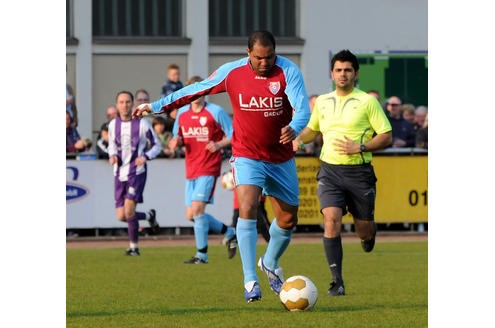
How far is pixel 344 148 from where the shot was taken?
40.4 feet

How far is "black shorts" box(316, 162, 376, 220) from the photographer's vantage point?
12484mm

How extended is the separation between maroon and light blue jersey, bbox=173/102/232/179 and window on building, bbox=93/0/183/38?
16.8 metres

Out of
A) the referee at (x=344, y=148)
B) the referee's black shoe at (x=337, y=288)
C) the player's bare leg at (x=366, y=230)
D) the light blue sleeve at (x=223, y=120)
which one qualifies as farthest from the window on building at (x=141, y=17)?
the referee's black shoe at (x=337, y=288)

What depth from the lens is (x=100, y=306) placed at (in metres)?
11.5

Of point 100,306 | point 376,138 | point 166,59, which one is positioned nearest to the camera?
point 100,306

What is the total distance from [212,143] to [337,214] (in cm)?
513

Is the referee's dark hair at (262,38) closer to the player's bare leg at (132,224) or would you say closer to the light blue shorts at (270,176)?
the light blue shorts at (270,176)

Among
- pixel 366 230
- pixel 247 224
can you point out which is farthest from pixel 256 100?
pixel 366 230

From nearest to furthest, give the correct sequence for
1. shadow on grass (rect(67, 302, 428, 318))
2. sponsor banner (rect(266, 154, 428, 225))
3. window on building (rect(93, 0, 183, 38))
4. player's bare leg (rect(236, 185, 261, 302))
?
shadow on grass (rect(67, 302, 428, 318)), player's bare leg (rect(236, 185, 261, 302)), sponsor banner (rect(266, 154, 428, 225)), window on building (rect(93, 0, 183, 38))

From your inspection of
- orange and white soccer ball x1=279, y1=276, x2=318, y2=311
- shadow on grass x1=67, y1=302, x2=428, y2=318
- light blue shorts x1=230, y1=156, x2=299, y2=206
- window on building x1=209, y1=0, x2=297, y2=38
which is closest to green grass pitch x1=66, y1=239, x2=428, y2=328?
shadow on grass x1=67, y1=302, x2=428, y2=318

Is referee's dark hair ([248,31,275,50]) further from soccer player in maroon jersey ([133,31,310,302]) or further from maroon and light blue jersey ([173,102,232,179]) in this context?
maroon and light blue jersey ([173,102,232,179])

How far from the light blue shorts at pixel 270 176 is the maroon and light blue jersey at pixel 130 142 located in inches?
290
